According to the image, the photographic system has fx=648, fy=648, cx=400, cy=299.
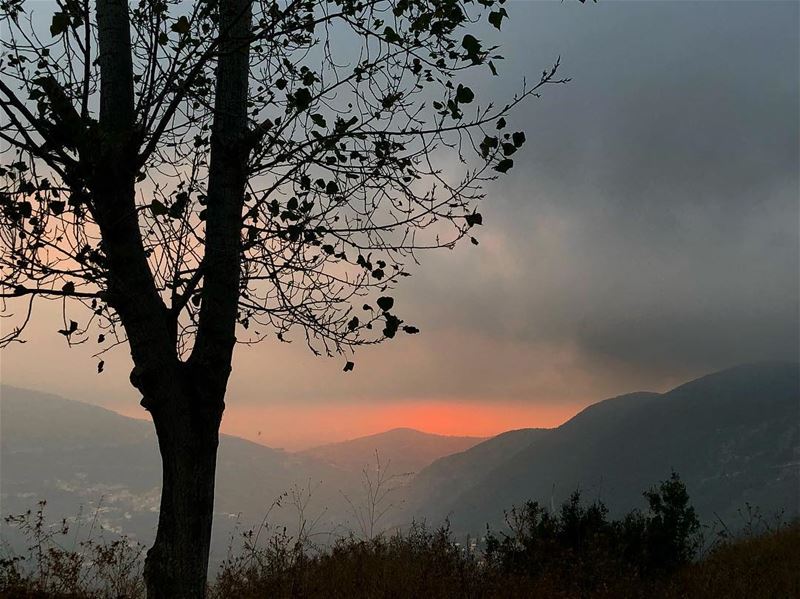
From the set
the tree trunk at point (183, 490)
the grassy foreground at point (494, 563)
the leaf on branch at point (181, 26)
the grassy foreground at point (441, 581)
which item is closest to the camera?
the leaf on branch at point (181, 26)

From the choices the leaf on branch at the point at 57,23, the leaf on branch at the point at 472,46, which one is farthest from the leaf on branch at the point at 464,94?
the leaf on branch at the point at 57,23

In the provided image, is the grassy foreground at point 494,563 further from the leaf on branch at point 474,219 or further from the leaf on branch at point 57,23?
the leaf on branch at point 57,23

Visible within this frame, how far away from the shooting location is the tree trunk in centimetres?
496

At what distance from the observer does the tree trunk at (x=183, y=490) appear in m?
4.96

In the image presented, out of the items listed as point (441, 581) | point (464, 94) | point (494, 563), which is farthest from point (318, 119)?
point (494, 563)

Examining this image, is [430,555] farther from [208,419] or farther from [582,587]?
[208,419]

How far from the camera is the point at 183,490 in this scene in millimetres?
5047

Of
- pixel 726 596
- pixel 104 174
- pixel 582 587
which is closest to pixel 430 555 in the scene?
pixel 582 587

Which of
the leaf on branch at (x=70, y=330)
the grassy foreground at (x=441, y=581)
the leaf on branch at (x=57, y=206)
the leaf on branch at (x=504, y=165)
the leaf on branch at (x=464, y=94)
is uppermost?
the leaf on branch at (x=464, y=94)

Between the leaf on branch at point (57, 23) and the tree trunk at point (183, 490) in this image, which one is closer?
the leaf on branch at point (57, 23)

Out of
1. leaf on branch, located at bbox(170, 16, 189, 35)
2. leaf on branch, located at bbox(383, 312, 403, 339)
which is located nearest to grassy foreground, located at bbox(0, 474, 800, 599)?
leaf on branch, located at bbox(383, 312, 403, 339)

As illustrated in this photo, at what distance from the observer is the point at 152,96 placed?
16.7 ft

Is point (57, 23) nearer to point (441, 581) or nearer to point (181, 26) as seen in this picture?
point (181, 26)

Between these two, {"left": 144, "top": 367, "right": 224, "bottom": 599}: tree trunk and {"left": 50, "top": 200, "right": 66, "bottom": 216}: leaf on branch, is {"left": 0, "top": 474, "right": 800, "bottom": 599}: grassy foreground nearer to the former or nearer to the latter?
{"left": 144, "top": 367, "right": 224, "bottom": 599}: tree trunk
